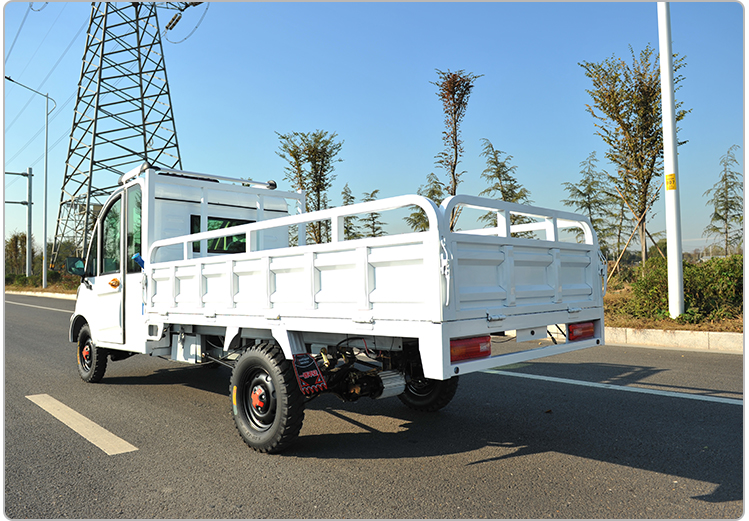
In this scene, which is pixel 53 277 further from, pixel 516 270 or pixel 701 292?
pixel 516 270

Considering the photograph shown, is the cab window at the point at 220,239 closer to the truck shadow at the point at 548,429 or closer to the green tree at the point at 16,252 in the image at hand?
the truck shadow at the point at 548,429

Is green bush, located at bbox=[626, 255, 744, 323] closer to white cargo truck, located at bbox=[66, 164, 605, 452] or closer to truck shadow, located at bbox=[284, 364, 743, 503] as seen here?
truck shadow, located at bbox=[284, 364, 743, 503]

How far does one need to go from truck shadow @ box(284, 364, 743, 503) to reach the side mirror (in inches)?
141

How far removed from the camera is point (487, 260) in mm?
3607

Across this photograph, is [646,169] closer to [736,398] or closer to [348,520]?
[736,398]

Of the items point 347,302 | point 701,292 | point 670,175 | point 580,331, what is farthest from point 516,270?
point 701,292

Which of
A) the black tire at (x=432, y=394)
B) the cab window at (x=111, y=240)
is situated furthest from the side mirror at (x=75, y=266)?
the black tire at (x=432, y=394)

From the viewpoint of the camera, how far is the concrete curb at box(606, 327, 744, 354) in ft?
26.6

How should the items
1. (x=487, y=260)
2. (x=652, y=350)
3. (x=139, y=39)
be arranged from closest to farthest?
(x=487, y=260)
(x=652, y=350)
(x=139, y=39)

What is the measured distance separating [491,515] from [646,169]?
11.4 meters

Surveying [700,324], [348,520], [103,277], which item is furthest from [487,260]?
[700,324]

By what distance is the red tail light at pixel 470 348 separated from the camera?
331 cm

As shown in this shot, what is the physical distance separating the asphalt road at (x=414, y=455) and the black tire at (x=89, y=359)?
193mm

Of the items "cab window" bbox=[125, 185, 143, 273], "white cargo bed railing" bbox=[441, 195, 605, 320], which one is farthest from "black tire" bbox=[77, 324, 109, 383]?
"white cargo bed railing" bbox=[441, 195, 605, 320]
